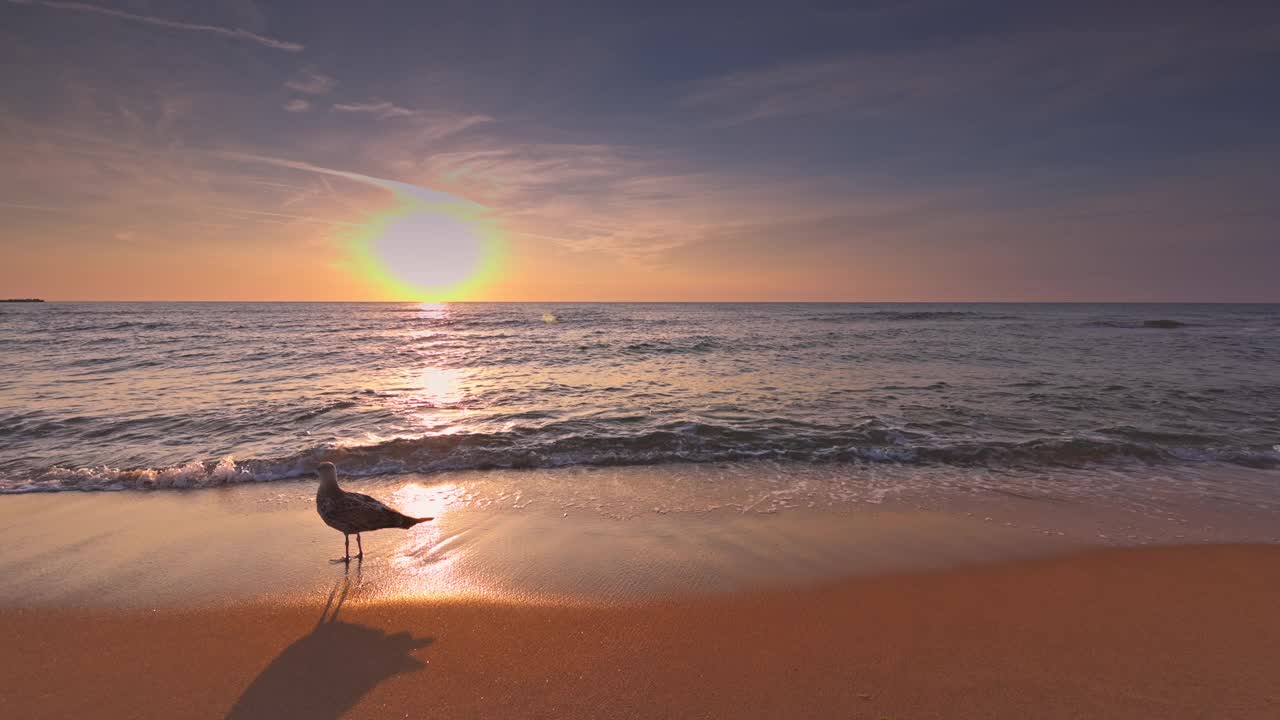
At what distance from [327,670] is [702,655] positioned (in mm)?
2380

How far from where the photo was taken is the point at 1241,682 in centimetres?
321

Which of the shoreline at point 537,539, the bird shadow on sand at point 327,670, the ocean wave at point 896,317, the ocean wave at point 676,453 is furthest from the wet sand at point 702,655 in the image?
the ocean wave at point 896,317

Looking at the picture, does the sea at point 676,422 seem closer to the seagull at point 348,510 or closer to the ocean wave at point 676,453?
the ocean wave at point 676,453

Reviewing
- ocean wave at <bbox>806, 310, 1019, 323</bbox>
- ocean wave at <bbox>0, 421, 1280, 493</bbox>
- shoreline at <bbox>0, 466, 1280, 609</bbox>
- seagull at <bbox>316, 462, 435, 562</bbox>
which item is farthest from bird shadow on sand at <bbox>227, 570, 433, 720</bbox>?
ocean wave at <bbox>806, 310, 1019, 323</bbox>

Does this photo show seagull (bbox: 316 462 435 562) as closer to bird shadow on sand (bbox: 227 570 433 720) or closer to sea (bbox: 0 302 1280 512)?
bird shadow on sand (bbox: 227 570 433 720)

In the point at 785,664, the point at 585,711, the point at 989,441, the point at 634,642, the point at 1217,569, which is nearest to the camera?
the point at 585,711

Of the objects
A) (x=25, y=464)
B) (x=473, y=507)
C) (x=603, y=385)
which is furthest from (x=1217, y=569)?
(x=25, y=464)

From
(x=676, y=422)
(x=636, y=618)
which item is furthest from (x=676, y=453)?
(x=636, y=618)

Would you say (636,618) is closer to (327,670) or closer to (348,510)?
(327,670)

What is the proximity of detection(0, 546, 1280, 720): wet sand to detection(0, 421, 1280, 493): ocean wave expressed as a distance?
11.9ft

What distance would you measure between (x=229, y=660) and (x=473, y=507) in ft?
9.77

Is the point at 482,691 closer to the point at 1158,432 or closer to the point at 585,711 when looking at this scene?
the point at 585,711

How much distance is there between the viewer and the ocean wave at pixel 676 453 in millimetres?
7676

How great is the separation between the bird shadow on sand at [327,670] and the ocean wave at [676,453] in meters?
4.22
